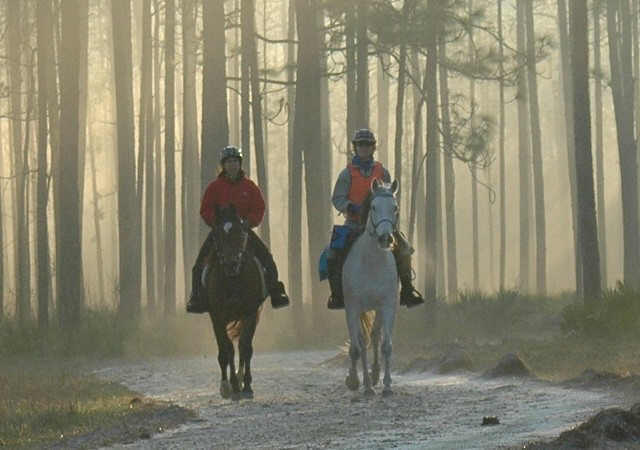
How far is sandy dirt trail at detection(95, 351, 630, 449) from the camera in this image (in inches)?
445

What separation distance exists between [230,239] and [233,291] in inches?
25.3

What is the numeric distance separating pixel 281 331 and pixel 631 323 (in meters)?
11.2

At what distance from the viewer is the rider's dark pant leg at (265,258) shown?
52.6 ft

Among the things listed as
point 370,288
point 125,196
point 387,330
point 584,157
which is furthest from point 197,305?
point 125,196

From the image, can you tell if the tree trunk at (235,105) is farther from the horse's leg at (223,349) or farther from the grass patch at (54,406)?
the horse's leg at (223,349)

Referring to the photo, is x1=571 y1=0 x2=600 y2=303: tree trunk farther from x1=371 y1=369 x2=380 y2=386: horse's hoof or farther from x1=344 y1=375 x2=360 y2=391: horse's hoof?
x1=344 y1=375 x2=360 y2=391: horse's hoof

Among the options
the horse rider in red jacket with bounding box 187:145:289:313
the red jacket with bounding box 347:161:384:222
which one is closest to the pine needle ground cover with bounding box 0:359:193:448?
the horse rider in red jacket with bounding box 187:145:289:313

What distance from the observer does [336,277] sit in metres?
16.0

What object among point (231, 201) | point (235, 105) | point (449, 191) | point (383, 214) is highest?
point (235, 105)

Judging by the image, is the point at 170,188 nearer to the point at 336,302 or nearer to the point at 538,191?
the point at 538,191

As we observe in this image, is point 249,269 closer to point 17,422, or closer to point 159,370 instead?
point 17,422

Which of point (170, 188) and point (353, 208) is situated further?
point (170, 188)

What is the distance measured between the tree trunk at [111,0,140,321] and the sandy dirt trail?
1309 cm

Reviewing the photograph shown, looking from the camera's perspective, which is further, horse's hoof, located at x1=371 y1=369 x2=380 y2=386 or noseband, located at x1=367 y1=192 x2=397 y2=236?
horse's hoof, located at x1=371 y1=369 x2=380 y2=386
